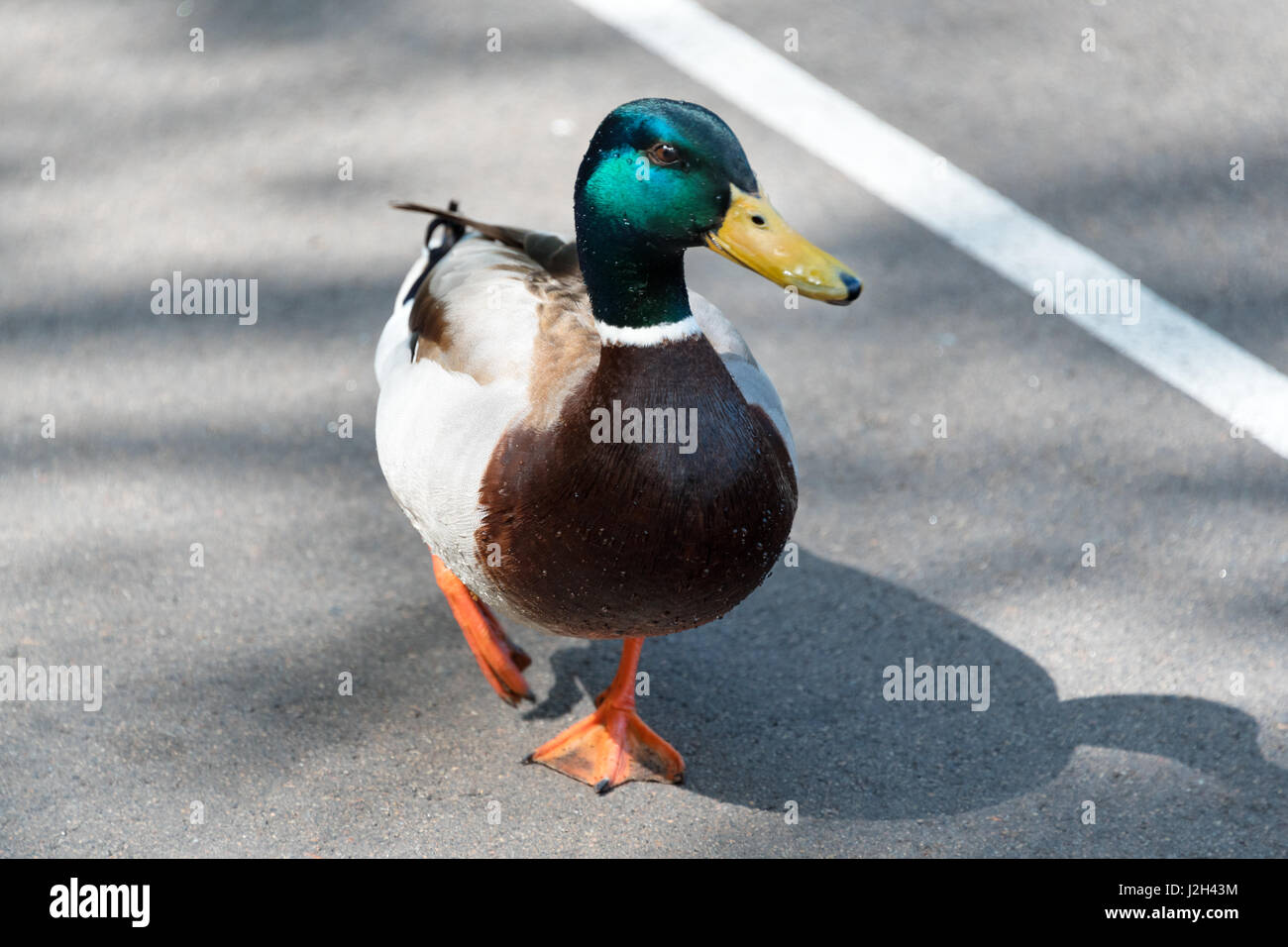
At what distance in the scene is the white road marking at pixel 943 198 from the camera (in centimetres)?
453

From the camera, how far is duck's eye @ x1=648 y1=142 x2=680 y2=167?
272 centimetres

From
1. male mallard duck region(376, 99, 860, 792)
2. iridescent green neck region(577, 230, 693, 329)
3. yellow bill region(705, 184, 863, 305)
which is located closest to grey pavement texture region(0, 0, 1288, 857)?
male mallard duck region(376, 99, 860, 792)

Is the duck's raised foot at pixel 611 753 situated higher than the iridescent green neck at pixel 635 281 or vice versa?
the iridescent green neck at pixel 635 281

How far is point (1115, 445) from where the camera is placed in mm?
4363

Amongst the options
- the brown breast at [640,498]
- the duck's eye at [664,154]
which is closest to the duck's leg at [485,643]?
the brown breast at [640,498]

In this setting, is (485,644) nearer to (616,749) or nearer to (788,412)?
(616,749)

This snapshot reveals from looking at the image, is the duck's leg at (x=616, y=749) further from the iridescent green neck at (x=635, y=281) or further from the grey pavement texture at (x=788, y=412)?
the iridescent green neck at (x=635, y=281)

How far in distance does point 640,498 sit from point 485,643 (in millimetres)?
908

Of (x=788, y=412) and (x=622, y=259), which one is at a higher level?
(x=622, y=259)

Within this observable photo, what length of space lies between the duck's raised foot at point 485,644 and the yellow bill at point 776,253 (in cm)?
125

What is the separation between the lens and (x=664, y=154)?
8.96ft

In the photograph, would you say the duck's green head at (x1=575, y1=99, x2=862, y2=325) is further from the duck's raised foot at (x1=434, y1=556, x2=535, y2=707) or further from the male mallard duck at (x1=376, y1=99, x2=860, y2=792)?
the duck's raised foot at (x1=434, y1=556, x2=535, y2=707)

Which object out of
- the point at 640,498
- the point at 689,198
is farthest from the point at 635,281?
the point at 640,498

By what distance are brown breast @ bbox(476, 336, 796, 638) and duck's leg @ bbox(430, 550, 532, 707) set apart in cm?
59
